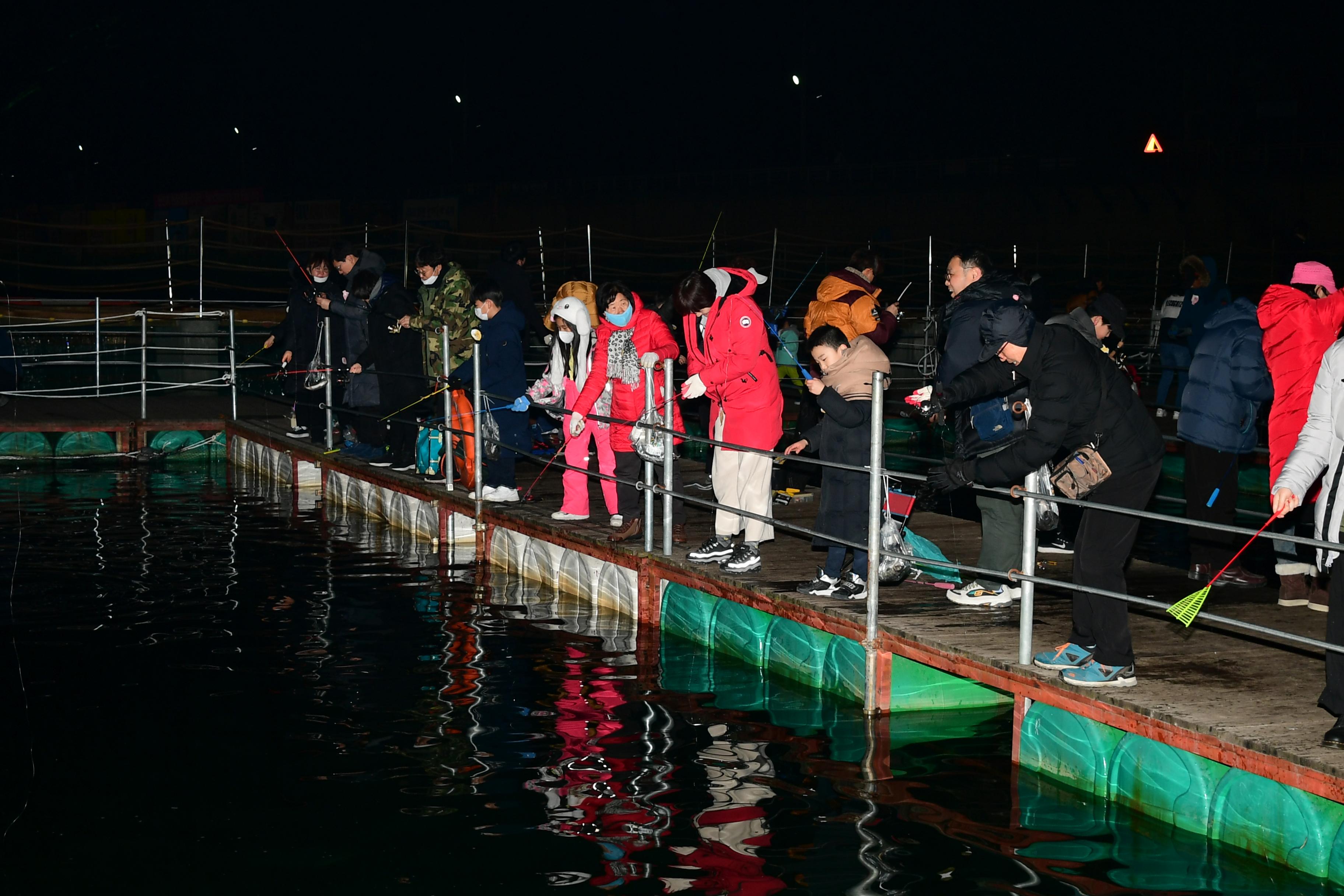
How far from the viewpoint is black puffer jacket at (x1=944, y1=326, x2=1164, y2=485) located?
17.6 feet

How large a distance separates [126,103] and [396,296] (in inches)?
2338

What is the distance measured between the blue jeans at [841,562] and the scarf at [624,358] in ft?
6.16

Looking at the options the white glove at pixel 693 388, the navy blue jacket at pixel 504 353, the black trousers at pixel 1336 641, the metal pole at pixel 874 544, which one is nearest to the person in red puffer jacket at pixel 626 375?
the white glove at pixel 693 388

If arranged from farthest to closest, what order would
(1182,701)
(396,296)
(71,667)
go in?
(396,296) < (71,667) < (1182,701)

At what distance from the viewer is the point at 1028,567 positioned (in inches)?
218

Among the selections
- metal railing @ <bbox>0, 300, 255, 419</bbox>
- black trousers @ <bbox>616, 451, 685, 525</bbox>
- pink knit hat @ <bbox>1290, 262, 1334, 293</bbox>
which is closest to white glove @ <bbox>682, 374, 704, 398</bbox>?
black trousers @ <bbox>616, 451, 685, 525</bbox>

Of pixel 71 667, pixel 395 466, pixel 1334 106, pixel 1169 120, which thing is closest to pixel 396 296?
pixel 395 466

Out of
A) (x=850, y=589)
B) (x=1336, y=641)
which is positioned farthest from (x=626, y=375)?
(x=1336, y=641)

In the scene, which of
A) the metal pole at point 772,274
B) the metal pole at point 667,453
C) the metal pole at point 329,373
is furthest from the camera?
the metal pole at point 772,274

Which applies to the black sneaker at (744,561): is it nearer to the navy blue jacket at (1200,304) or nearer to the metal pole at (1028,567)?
the metal pole at (1028,567)

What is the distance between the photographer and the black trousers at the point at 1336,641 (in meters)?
4.79

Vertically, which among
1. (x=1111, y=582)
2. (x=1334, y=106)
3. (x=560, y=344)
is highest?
(x=1334, y=106)

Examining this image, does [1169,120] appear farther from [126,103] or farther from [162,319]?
[126,103]

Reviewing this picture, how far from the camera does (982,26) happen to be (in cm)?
4966
